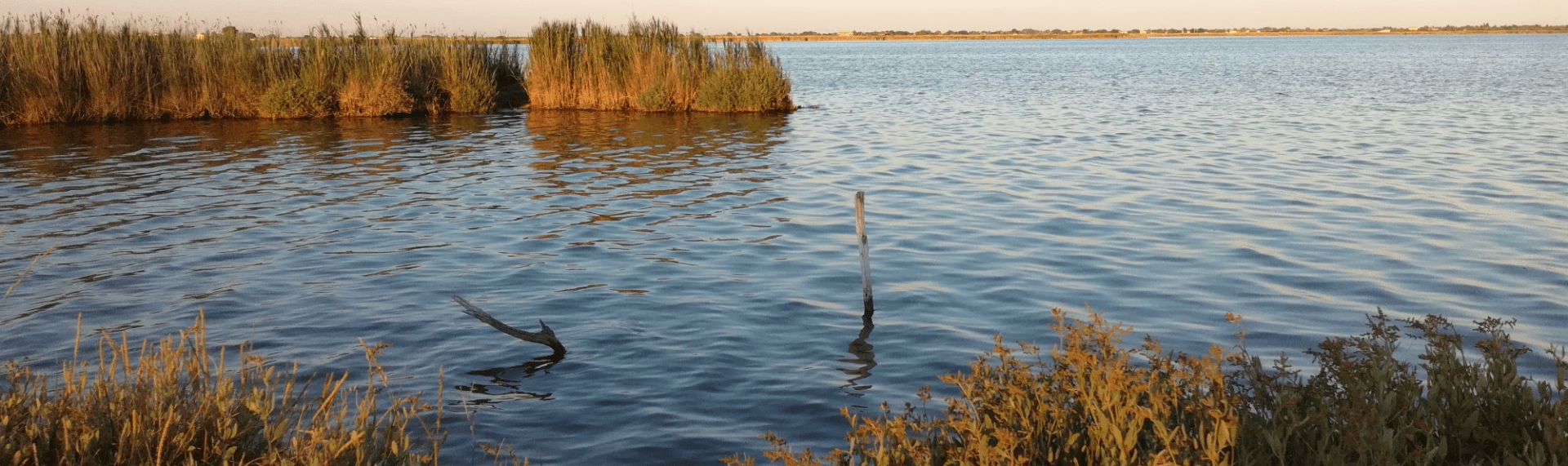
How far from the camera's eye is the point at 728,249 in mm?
10820

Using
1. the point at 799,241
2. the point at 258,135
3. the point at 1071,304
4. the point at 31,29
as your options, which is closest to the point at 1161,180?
the point at 799,241

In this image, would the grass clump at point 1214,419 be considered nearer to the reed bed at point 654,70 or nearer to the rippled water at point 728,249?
the rippled water at point 728,249

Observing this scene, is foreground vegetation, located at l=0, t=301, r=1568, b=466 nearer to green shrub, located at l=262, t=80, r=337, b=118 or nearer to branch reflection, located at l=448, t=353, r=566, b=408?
branch reflection, located at l=448, t=353, r=566, b=408

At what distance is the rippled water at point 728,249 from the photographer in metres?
7.13

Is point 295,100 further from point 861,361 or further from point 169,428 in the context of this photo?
point 169,428

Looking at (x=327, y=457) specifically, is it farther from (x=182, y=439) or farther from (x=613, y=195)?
(x=613, y=195)

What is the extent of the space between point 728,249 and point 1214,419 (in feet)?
25.0

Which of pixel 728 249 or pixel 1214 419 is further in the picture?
pixel 728 249

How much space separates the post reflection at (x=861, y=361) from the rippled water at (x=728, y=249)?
32 mm

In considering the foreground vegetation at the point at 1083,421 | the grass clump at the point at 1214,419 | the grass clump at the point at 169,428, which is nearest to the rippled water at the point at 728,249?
the grass clump at the point at 169,428

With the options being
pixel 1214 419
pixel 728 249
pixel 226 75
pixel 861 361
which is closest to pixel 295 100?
pixel 226 75

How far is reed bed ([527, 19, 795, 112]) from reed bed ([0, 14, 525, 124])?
6.05ft

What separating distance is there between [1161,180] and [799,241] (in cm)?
589

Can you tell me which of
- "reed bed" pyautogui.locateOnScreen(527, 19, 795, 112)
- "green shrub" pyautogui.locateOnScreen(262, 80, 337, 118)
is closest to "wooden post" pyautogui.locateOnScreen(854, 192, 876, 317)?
"reed bed" pyautogui.locateOnScreen(527, 19, 795, 112)
